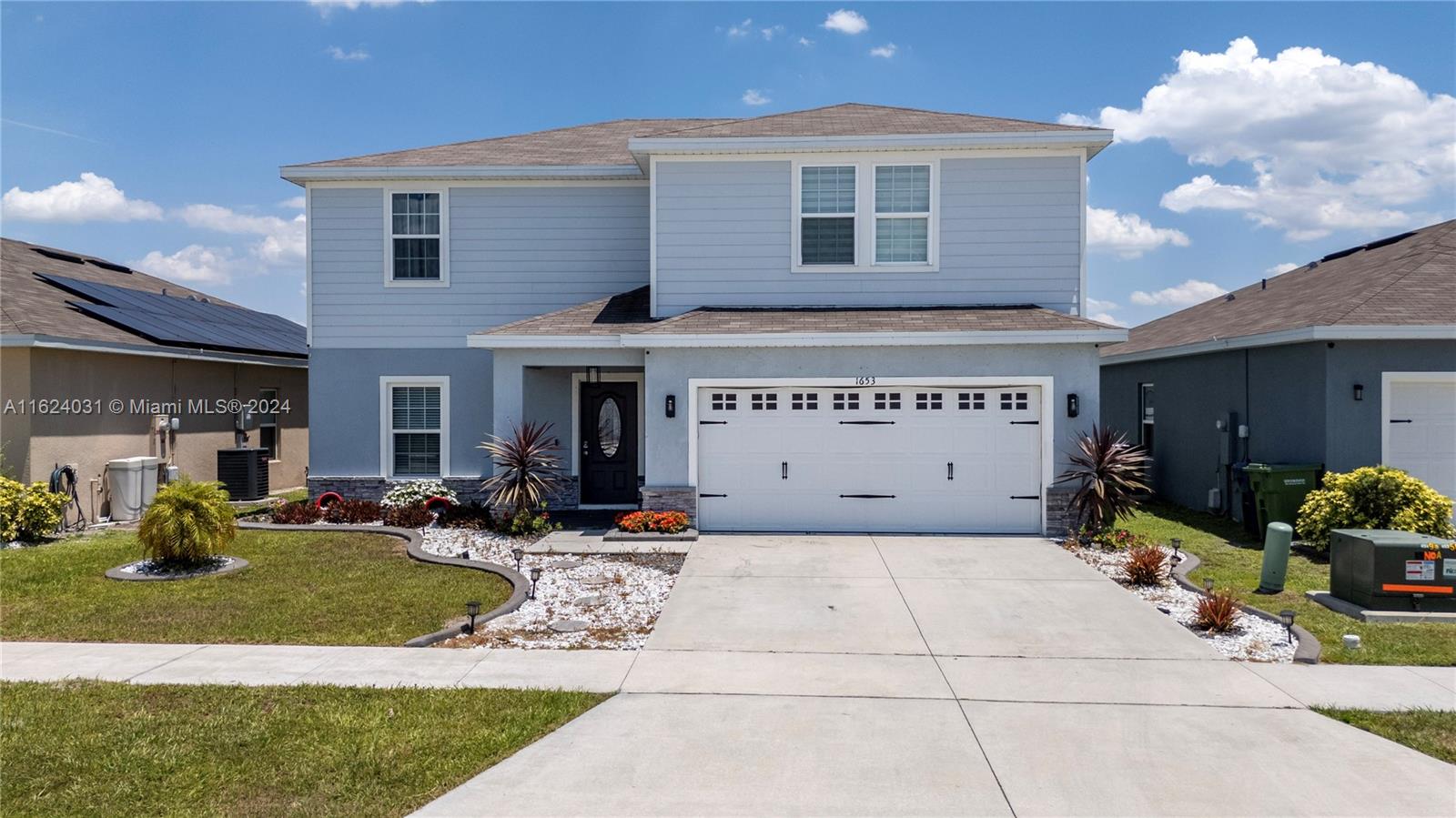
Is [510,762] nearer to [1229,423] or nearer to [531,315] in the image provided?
[531,315]

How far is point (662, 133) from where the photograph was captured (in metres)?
14.6

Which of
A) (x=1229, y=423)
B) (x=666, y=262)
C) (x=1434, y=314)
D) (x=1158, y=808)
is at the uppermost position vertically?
(x=666, y=262)

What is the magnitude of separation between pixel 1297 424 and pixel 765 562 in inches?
319

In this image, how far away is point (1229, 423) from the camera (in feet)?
45.3

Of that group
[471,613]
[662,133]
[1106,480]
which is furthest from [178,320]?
[1106,480]

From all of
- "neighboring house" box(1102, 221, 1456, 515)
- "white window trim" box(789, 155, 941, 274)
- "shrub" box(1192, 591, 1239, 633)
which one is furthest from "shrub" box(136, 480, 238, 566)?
"neighboring house" box(1102, 221, 1456, 515)

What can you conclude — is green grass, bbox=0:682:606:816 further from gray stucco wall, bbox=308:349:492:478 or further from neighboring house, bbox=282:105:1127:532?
gray stucco wall, bbox=308:349:492:478

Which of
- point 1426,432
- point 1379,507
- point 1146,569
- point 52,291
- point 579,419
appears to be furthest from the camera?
point 52,291

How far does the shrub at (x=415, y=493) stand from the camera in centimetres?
1409

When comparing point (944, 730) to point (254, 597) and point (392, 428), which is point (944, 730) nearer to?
point (254, 597)

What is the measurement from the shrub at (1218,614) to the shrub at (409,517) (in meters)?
10.3

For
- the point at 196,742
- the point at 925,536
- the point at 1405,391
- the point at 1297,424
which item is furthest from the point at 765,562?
the point at 1405,391

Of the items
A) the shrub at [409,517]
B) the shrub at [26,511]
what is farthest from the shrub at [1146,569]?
the shrub at [26,511]

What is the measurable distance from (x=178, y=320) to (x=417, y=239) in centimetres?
622
